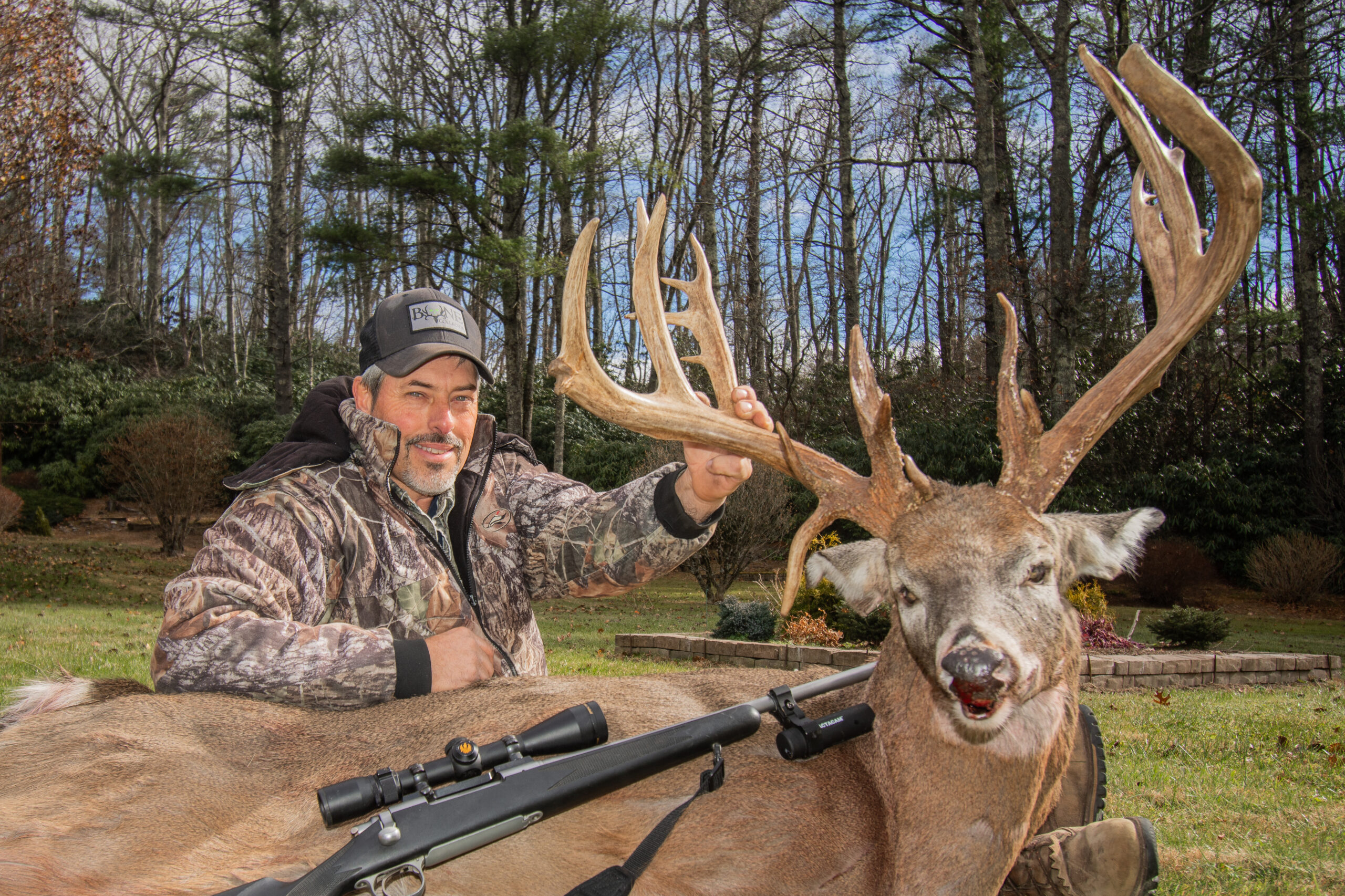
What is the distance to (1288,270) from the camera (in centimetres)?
2702

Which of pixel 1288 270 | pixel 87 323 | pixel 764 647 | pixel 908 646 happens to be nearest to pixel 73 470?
pixel 87 323

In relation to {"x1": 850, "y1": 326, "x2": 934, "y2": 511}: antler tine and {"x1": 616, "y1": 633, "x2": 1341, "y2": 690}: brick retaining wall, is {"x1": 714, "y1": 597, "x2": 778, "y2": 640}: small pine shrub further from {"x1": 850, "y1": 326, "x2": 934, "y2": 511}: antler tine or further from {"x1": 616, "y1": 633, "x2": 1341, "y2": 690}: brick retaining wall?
{"x1": 850, "y1": 326, "x2": 934, "y2": 511}: antler tine

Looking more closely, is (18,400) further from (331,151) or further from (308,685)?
(308,685)

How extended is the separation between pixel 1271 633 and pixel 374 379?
12040 millimetres

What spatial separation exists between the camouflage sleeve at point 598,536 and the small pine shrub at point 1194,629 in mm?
7367

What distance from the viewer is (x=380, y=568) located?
10.9 ft

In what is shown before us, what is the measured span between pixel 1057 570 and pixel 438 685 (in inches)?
70.3

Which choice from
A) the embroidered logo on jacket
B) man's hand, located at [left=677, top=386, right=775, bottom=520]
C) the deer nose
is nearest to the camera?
the deer nose

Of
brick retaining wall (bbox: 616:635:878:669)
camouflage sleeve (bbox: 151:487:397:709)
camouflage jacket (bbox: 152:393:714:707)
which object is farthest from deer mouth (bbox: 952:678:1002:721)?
brick retaining wall (bbox: 616:635:878:669)

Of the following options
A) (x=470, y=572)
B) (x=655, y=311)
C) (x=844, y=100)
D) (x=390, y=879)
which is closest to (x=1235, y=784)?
(x=655, y=311)

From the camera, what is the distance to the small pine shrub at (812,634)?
8508mm

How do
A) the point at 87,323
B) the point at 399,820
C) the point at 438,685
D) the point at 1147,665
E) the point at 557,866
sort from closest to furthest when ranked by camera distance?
1. the point at 399,820
2. the point at 557,866
3. the point at 438,685
4. the point at 1147,665
5. the point at 87,323

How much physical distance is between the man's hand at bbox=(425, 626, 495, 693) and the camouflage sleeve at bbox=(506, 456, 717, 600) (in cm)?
69

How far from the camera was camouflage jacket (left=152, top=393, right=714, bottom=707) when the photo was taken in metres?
2.82
